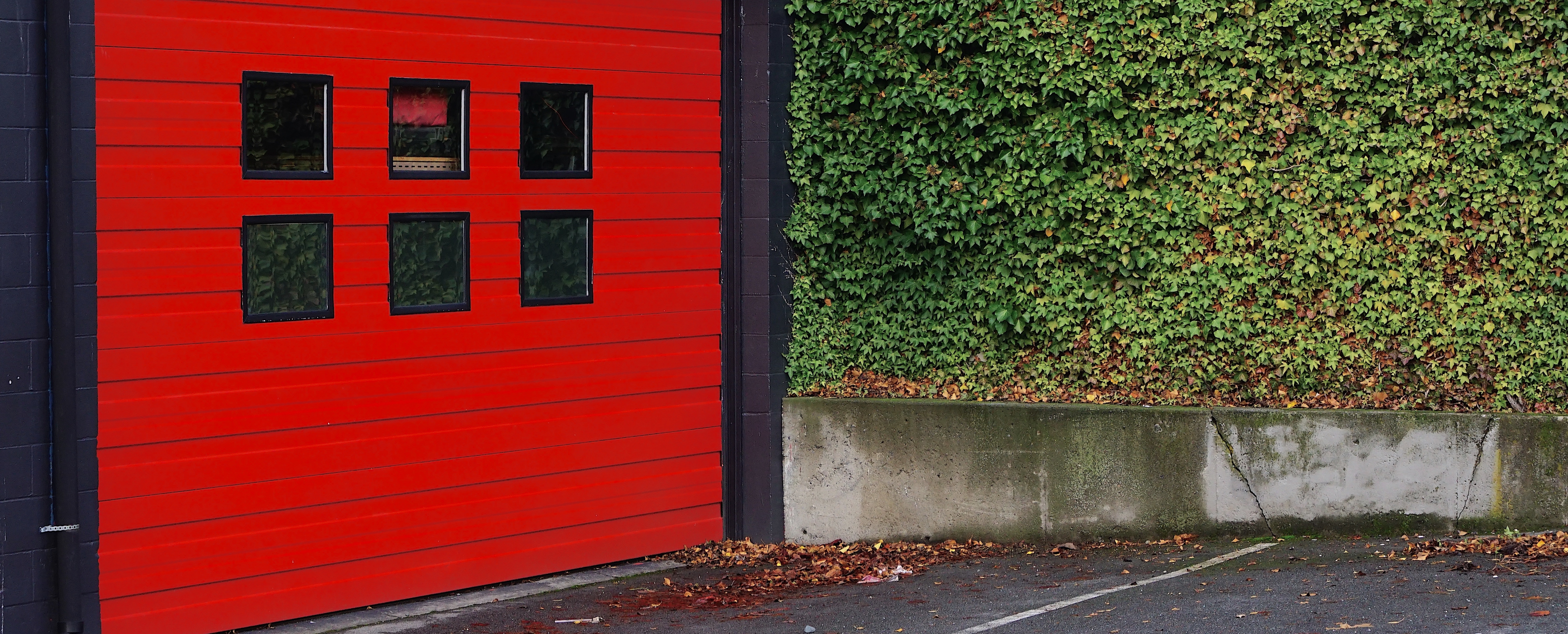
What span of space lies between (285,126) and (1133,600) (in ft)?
15.7

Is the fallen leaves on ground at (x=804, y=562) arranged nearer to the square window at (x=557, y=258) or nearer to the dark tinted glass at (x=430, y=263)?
the square window at (x=557, y=258)

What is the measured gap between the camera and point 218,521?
6.72 metres

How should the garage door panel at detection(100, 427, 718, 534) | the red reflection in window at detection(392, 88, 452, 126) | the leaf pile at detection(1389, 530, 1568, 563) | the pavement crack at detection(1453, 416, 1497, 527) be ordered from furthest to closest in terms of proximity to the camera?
the pavement crack at detection(1453, 416, 1497, 527) < the red reflection in window at detection(392, 88, 452, 126) < the leaf pile at detection(1389, 530, 1568, 563) < the garage door panel at detection(100, 427, 718, 534)

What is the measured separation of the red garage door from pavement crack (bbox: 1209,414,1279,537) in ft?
9.80

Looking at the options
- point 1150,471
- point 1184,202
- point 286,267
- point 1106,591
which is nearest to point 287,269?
point 286,267

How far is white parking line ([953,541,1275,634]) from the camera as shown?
658cm

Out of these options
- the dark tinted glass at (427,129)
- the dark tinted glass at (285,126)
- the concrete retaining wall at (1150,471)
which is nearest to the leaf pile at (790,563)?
the concrete retaining wall at (1150,471)

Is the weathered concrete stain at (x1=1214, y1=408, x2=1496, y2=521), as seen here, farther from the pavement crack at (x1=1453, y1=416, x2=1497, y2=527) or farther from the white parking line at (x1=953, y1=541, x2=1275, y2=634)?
the white parking line at (x1=953, y1=541, x2=1275, y2=634)

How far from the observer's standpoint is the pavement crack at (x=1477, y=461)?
7.72m

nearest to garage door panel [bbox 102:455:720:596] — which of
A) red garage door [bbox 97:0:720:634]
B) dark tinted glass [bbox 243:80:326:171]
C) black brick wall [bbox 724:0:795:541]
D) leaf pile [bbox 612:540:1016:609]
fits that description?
red garage door [bbox 97:0:720:634]

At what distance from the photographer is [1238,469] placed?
8.03m

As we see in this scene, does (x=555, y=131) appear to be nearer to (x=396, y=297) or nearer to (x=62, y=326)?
(x=396, y=297)

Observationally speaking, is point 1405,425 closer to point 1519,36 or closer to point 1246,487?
point 1246,487

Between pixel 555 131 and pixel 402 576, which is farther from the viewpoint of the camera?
pixel 555 131
